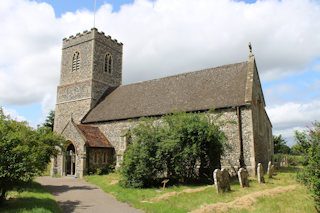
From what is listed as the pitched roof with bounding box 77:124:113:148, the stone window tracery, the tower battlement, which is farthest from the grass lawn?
the tower battlement

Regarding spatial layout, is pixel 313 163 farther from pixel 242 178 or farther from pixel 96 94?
pixel 96 94

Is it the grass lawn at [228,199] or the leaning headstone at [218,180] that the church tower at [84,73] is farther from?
the leaning headstone at [218,180]

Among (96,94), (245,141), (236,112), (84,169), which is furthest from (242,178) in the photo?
(96,94)

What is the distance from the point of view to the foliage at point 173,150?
1405 cm

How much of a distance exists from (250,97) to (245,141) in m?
3.02

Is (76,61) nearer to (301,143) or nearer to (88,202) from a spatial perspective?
(88,202)

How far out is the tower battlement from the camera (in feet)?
95.5

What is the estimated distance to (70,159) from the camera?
22.4 m

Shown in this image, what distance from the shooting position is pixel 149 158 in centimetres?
1426

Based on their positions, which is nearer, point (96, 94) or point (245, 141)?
point (245, 141)

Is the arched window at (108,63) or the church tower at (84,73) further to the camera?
the arched window at (108,63)

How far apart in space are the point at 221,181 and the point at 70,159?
15.5 m

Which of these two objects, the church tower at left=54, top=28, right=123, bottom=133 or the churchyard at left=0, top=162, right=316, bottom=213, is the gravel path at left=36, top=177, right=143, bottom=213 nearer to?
the churchyard at left=0, top=162, right=316, bottom=213

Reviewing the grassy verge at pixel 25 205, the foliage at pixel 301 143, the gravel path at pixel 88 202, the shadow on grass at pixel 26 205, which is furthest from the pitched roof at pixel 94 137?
the foliage at pixel 301 143
